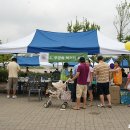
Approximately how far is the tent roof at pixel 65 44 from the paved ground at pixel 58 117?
10.0ft

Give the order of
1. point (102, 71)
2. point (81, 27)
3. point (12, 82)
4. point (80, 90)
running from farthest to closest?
1. point (81, 27)
2. point (12, 82)
3. point (102, 71)
4. point (80, 90)

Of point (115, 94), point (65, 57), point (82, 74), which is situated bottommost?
point (115, 94)

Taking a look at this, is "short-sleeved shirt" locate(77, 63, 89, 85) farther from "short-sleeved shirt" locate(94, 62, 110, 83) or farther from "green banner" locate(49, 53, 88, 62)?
"green banner" locate(49, 53, 88, 62)

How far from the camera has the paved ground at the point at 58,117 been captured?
9492 millimetres

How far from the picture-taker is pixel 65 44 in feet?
55.0

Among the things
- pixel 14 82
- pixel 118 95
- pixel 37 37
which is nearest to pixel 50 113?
pixel 118 95

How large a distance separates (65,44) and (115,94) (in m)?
3.44

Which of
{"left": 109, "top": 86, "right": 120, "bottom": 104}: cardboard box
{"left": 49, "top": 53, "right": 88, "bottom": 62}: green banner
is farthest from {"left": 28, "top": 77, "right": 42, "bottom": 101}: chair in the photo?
{"left": 109, "top": 86, "right": 120, "bottom": 104}: cardboard box

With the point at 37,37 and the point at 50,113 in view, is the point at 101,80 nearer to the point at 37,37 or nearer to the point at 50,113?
the point at 50,113

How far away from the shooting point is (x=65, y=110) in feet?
41.5

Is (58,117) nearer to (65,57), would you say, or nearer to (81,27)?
(65,57)

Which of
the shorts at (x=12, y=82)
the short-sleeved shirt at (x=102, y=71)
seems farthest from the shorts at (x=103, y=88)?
the shorts at (x=12, y=82)

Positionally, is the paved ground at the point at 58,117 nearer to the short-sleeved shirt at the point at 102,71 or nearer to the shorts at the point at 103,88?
the shorts at the point at 103,88

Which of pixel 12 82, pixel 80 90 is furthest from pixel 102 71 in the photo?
pixel 12 82
